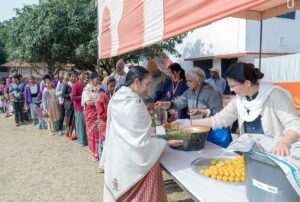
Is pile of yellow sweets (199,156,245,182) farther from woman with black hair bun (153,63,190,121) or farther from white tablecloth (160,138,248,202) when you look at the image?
woman with black hair bun (153,63,190,121)

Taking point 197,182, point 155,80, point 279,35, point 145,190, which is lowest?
point 145,190

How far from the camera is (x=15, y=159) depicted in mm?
5512

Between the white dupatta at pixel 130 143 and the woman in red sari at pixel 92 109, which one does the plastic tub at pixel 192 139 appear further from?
the woman in red sari at pixel 92 109

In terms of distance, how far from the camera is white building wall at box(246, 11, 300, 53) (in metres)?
12.9

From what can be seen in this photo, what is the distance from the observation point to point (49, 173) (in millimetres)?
4656

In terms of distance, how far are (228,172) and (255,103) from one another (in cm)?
52

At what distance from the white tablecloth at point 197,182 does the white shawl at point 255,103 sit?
0.47 m

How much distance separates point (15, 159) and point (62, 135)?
2.02 meters

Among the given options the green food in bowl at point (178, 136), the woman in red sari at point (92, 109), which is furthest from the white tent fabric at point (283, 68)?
the green food in bowl at point (178, 136)

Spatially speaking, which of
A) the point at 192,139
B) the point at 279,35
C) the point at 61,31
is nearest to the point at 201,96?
the point at 192,139

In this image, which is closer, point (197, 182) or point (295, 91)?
point (197, 182)

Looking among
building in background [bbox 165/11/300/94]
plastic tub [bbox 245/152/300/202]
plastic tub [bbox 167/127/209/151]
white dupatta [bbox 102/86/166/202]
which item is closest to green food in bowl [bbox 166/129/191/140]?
plastic tub [bbox 167/127/209/151]

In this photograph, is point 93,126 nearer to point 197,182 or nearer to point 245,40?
point 197,182

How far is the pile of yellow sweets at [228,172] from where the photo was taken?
5.75 ft
